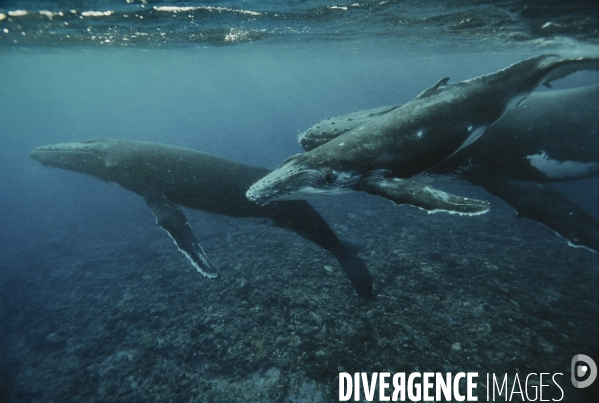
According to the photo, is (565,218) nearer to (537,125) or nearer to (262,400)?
(537,125)

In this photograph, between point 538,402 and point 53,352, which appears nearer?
point 538,402

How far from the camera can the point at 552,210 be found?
502 centimetres

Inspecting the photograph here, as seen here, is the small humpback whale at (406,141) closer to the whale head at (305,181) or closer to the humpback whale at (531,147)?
the whale head at (305,181)

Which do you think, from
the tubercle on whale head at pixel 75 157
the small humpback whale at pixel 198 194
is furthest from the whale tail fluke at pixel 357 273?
the tubercle on whale head at pixel 75 157

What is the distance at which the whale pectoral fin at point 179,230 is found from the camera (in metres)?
6.97

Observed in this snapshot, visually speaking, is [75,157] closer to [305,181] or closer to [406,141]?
[305,181]

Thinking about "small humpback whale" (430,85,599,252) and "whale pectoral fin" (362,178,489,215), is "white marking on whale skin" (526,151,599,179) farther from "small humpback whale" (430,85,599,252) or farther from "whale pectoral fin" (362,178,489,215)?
"whale pectoral fin" (362,178,489,215)

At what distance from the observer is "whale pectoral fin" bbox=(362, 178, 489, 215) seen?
9.80 feet

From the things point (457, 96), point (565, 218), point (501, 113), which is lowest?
point (565, 218)

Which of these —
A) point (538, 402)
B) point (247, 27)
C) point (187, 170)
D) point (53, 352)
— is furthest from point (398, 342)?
point (247, 27)

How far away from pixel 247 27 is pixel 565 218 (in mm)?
16636

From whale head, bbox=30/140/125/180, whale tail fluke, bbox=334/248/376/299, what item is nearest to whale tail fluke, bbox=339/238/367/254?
whale tail fluke, bbox=334/248/376/299

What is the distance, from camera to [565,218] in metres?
4.90

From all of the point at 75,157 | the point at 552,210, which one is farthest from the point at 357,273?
the point at 75,157
